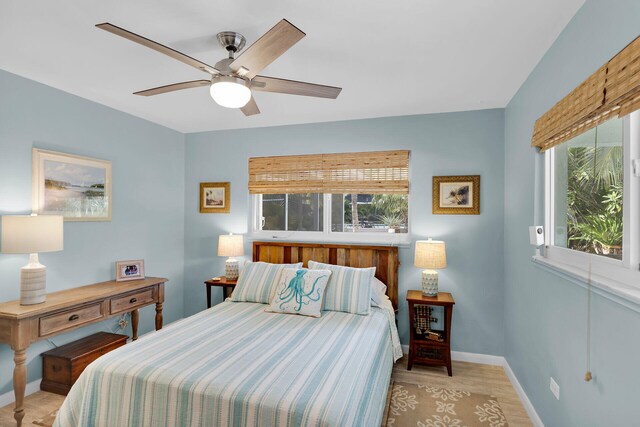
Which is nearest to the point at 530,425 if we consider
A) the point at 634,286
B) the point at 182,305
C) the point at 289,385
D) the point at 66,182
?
the point at 634,286

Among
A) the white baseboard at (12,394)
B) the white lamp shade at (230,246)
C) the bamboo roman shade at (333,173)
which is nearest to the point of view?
the white baseboard at (12,394)

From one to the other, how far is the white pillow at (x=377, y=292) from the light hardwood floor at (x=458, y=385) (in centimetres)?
65

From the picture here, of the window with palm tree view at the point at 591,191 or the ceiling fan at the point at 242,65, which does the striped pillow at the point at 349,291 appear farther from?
the ceiling fan at the point at 242,65

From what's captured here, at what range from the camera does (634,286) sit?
1.32 meters

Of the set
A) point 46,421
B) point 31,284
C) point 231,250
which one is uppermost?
point 231,250

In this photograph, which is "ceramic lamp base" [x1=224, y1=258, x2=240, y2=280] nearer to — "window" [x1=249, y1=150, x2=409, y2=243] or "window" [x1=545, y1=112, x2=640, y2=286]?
Result: "window" [x1=249, y1=150, x2=409, y2=243]

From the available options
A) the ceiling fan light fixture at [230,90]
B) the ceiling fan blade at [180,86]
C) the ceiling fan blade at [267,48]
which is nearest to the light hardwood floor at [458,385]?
the ceiling fan blade at [180,86]

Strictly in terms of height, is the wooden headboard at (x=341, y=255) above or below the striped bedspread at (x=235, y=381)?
above

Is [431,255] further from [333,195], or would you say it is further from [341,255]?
[333,195]

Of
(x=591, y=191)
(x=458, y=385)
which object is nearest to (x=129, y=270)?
(x=458, y=385)

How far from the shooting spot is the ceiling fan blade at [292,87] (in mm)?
1938

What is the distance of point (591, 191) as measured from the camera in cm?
171

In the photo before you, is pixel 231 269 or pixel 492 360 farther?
pixel 231 269

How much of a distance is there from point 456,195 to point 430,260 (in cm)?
74
